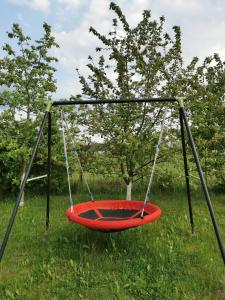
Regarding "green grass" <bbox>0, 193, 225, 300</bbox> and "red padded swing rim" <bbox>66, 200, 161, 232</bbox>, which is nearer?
"green grass" <bbox>0, 193, 225, 300</bbox>

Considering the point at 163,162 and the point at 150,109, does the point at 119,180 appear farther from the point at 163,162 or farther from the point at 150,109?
the point at 150,109

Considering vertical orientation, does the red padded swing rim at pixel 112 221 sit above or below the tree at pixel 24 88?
below

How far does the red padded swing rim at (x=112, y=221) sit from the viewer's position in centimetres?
378

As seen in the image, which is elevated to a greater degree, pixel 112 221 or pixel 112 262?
pixel 112 221

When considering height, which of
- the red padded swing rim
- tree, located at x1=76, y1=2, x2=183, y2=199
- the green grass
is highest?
tree, located at x1=76, y1=2, x2=183, y2=199

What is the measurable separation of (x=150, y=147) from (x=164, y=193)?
2.31 meters

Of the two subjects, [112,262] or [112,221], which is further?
[112,262]

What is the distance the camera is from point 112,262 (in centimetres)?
414

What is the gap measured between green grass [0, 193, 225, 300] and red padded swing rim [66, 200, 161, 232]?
42 cm

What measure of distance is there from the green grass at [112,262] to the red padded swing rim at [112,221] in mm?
422

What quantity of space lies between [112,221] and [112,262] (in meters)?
0.69

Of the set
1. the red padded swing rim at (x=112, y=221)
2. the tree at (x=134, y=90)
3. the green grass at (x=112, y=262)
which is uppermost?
the tree at (x=134, y=90)

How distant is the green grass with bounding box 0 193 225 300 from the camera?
3.45m

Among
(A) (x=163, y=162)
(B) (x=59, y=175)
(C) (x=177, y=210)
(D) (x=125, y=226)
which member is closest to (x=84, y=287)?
(D) (x=125, y=226)
